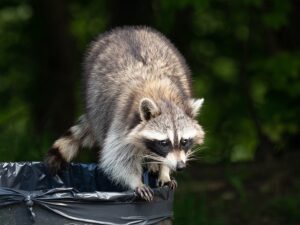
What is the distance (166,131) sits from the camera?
489 cm

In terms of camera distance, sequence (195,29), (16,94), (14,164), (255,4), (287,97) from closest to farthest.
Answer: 1. (14,164)
2. (255,4)
3. (287,97)
4. (195,29)
5. (16,94)

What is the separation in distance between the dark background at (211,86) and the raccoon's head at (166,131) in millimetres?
1879

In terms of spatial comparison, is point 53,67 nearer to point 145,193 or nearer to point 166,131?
point 166,131

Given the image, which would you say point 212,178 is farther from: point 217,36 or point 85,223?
point 85,223

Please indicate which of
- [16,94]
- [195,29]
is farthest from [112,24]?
[16,94]

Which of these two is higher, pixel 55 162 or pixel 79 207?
pixel 55 162

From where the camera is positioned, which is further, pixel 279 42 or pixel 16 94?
pixel 16 94

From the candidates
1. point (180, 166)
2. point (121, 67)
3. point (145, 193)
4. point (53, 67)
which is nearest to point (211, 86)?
point (53, 67)

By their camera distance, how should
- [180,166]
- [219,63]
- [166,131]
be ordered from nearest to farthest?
[180,166] < [166,131] < [219,63]

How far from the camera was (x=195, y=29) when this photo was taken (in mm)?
9391

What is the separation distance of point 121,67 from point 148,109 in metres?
0.73

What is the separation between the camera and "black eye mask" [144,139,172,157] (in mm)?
4848

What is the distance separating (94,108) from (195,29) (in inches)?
152

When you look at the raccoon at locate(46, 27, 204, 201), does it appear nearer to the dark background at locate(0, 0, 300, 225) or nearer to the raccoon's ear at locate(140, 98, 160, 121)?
the raccoon's ear at locate(140, 98, 160, 121)
